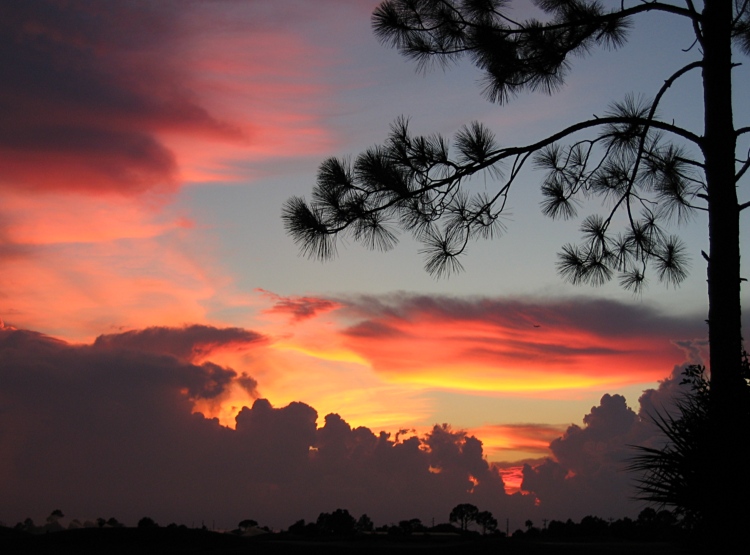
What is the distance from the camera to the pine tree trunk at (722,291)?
630 centimetres

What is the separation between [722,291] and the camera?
312 inches

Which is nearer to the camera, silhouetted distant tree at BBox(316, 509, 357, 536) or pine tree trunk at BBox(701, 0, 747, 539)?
pine tree trunk at BBox(701, 0, 747, 539)

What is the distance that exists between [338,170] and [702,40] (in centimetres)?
457

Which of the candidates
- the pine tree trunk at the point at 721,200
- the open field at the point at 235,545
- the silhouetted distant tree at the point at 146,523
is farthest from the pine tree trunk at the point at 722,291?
the silhouetted distant tree at the point at 146,523

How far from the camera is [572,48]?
9.66m

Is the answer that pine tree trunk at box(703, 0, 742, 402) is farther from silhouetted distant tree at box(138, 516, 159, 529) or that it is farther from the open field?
silhouetted distant tree at box(138, 516, 159, 529)

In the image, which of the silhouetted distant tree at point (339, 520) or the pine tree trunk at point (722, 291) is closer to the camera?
the pine tree trunk at point (722, 291)

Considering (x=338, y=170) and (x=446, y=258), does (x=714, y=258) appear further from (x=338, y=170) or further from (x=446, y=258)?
(x=338, y=170)

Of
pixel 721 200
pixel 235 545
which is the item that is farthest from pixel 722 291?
pixel 235 545

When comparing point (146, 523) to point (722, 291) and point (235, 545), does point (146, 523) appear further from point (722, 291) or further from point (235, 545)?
point (722, 291)

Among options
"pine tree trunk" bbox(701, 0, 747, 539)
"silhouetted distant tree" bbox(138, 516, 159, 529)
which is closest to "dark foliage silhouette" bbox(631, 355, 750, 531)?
"pine tree trunk" bbox(701, 0, 747, 539)

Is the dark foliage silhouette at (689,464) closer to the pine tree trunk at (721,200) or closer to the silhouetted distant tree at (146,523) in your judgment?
the pine tree trunk at (721,200)

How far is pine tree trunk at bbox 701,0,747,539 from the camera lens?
6.30 metres

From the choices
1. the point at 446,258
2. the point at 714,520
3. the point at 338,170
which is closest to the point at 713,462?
the point at 714,520
